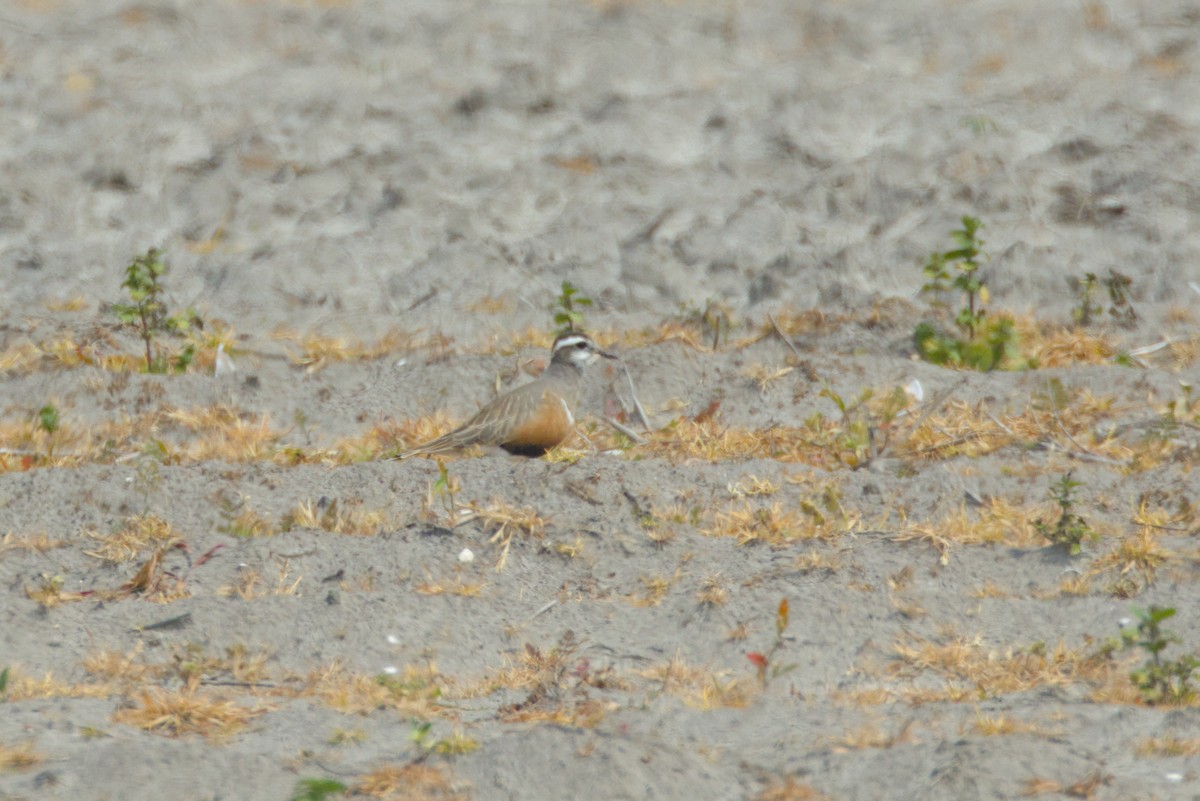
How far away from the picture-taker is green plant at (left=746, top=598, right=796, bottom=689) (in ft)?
21.1

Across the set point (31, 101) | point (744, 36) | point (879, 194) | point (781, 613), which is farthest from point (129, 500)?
point (744, 36)

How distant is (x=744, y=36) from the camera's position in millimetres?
16359

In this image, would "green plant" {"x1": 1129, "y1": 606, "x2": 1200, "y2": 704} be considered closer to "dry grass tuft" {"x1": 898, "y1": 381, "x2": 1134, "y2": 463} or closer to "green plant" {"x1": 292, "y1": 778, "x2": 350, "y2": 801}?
"dry grass tuft" {"x1": 898, "y1": 381, "x2": 1134, "y2": 463}

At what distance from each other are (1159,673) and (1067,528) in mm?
1426

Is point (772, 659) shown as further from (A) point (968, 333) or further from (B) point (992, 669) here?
(A) point (968, 333)

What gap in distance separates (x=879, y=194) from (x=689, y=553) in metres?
6.50

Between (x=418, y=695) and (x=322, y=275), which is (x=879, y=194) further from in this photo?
(x=418, y=695)

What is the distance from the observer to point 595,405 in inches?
401

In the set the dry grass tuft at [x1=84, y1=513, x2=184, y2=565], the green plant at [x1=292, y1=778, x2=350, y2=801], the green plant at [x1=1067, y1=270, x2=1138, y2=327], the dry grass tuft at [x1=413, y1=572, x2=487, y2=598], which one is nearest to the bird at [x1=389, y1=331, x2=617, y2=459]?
the dry grass tuft at [x1=84, y1=513, x2=184, y2=565]

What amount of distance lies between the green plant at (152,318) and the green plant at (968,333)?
15.8 ft

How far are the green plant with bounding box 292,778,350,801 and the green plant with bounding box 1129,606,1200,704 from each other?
2961mm

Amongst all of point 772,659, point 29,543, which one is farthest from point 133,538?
point 772,659

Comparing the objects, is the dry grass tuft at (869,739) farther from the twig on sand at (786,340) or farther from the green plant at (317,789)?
the twig on sand at (786,340)

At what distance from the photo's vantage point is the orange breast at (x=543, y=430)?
917 centimetres
